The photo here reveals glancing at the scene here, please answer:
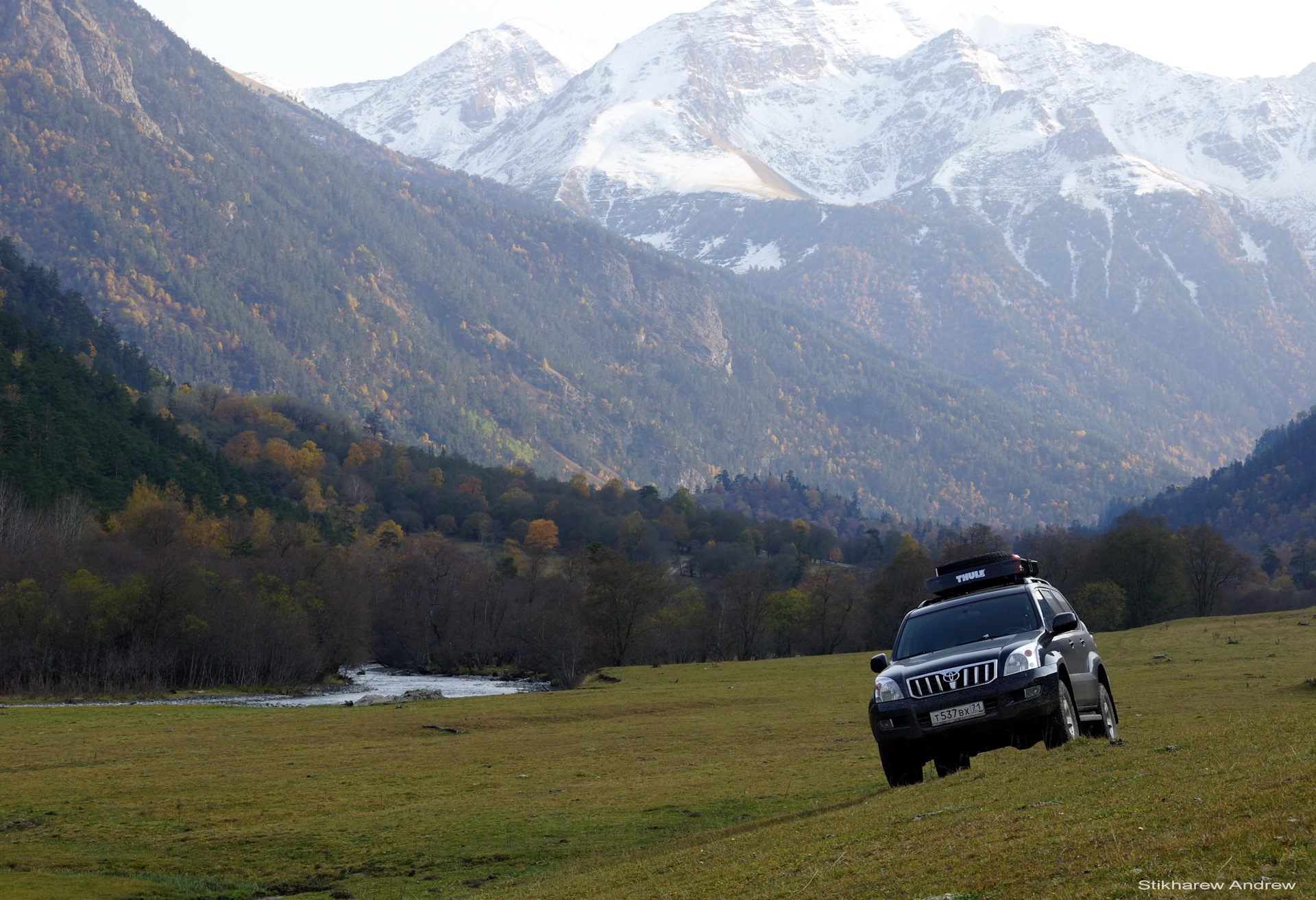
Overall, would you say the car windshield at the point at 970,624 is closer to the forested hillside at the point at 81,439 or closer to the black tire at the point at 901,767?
the black tire at the point at 901,767

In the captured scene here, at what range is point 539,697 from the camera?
6656 cm

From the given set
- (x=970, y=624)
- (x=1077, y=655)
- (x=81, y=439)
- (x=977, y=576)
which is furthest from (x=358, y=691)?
(x=1077, y=655)

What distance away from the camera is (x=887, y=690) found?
18.3 metres

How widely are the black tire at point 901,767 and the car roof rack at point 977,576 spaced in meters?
3.02

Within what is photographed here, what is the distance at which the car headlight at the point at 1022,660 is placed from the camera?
57.7 ft

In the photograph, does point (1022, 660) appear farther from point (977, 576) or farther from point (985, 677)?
point (977, 576)

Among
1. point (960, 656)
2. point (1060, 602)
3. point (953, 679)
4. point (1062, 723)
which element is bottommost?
point (1062, 723)

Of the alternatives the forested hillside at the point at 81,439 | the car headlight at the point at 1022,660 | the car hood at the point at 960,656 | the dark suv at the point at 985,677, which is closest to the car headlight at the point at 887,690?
the dark suv at the point at 985,677

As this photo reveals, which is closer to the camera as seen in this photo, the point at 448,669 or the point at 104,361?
the point at 448,669

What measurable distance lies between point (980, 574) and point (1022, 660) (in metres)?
3.50

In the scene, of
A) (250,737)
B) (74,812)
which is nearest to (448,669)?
(250,737)

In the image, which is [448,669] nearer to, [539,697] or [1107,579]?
[539,697]

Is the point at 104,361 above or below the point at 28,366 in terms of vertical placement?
above

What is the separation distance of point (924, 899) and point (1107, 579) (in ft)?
369
